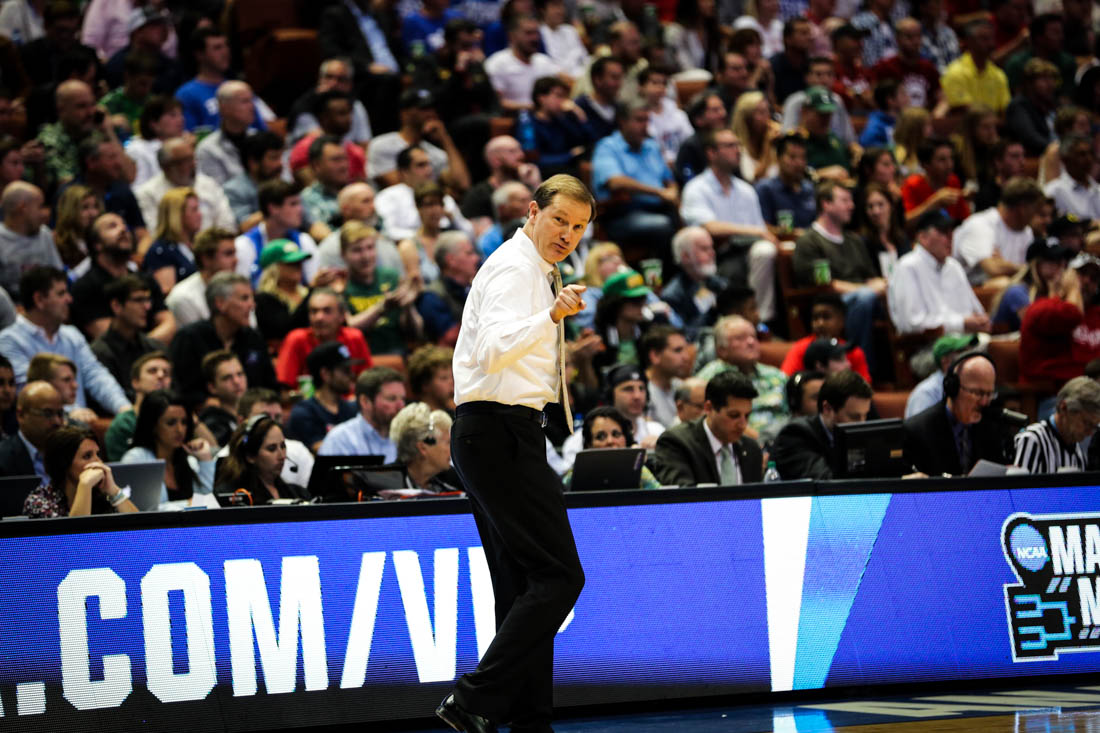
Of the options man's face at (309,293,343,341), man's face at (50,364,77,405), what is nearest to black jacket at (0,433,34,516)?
man's face at (50,364,77,405)

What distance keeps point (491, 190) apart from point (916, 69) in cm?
593

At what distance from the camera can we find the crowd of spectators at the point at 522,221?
845 cm

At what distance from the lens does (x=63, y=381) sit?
8719 mm

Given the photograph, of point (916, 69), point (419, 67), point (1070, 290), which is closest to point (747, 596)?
point (1070, 290)

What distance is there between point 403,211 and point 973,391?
17.0ft

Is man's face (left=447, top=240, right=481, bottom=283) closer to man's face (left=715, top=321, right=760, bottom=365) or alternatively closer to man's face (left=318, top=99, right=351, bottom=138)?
man's face (left=715, top=321, right=760, bottom=365)

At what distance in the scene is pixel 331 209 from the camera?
1182 centimetres

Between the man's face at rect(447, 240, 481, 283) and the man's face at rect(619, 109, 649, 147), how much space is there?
2572 mm

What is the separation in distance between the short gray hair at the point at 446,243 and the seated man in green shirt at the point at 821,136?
415 centimetres

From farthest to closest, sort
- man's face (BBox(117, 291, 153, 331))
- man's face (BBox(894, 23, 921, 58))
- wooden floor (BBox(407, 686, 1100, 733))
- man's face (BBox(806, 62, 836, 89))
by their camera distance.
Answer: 1. man's face (BBox(894, 23, 921, 58))
2. man's face (BBox(806, 62, 836, 89))
3. man's face (BBox(117, 291, 153, 331))
4. wooden floor (BBox(407, 686, 1100, 733))

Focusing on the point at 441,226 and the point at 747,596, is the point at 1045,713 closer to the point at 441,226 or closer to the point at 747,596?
the point at 747,596

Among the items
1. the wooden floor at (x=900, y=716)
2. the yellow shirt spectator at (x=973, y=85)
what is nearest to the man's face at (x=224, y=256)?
the wooden floor at (x=900, y=716)

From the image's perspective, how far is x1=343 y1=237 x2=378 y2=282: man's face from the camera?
10.5 metres

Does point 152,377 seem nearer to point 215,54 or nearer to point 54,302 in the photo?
point 54,302
